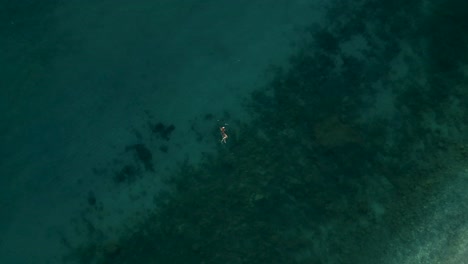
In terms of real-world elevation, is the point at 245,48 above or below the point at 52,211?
above

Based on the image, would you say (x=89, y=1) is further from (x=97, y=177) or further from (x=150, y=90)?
(x=97, y=177)

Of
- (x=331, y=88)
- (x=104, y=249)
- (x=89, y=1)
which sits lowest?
(x=104, y=249)

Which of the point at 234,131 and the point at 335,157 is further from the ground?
the point at 234,131

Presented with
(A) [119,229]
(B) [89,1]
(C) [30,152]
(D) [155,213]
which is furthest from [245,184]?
(B) [89,1]
